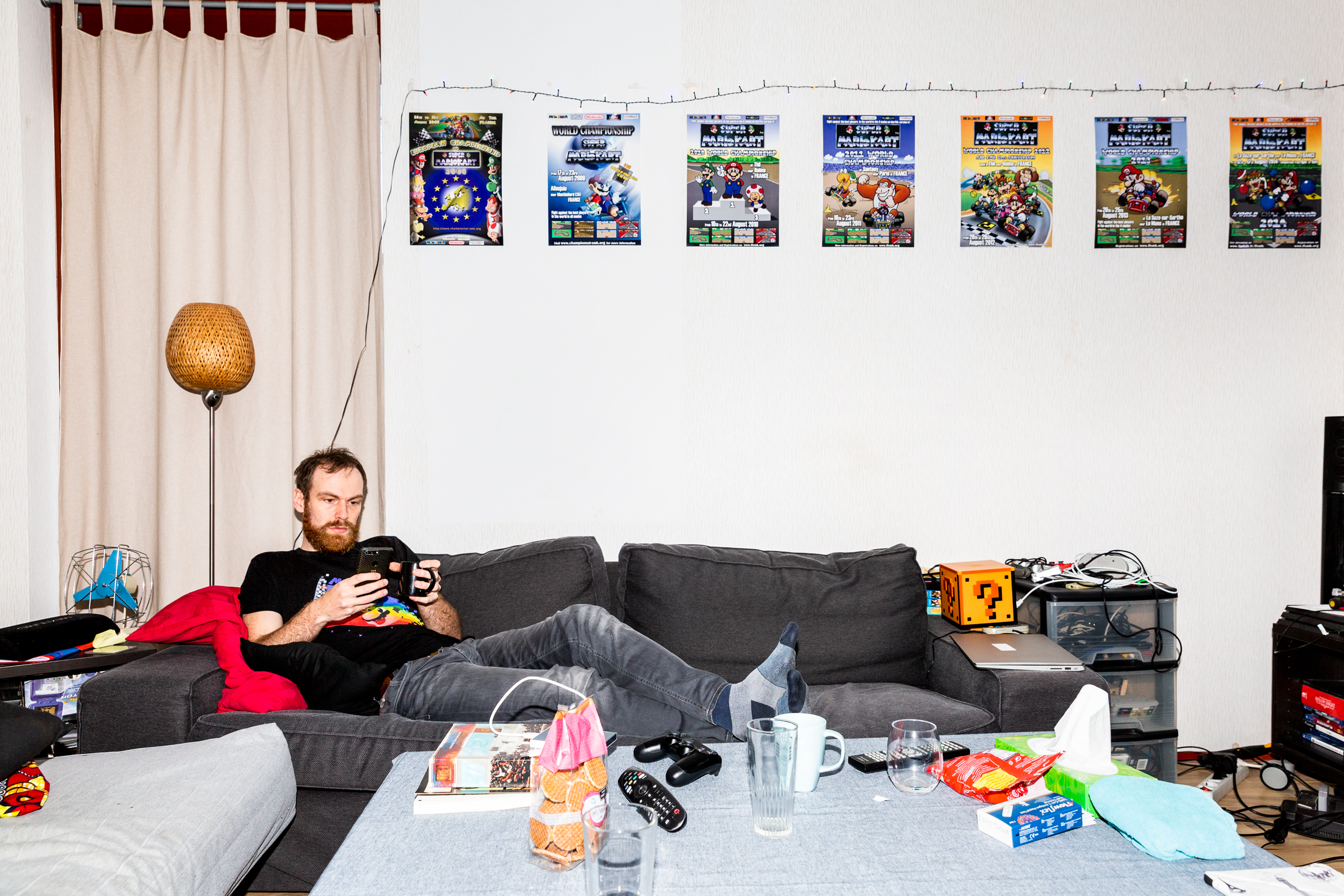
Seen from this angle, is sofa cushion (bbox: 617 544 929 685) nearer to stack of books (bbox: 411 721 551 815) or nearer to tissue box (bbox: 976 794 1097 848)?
stack of books (bbox: 411 721 551 815)

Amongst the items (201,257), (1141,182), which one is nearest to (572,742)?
(201,257)

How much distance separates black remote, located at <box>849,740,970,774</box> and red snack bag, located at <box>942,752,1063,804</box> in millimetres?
86

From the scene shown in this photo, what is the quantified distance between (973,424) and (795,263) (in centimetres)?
81

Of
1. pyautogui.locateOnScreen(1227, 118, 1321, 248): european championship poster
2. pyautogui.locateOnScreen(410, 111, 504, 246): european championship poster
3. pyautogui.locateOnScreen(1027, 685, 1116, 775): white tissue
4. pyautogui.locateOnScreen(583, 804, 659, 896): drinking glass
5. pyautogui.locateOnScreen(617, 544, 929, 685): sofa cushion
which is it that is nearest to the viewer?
pyautogui.locateOnScreen(583, 804, 659, 896): drinking glass

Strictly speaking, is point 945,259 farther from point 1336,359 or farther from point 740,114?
point 1336,359

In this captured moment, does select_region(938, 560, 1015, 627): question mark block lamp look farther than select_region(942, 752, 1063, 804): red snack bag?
Yes

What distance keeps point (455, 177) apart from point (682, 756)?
2030 mm

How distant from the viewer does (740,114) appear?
272 centimetres

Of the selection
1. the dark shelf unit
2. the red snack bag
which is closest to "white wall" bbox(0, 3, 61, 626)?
the red snack bag

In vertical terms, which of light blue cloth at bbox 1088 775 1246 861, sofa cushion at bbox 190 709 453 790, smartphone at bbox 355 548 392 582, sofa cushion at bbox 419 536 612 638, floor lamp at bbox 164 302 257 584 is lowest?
sofa cushion at bbox 190 709 453 790

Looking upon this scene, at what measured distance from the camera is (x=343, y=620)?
2174mm

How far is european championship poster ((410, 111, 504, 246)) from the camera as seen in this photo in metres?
2.65

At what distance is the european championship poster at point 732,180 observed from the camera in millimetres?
2705

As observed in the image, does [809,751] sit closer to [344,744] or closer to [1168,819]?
[1168,819]
